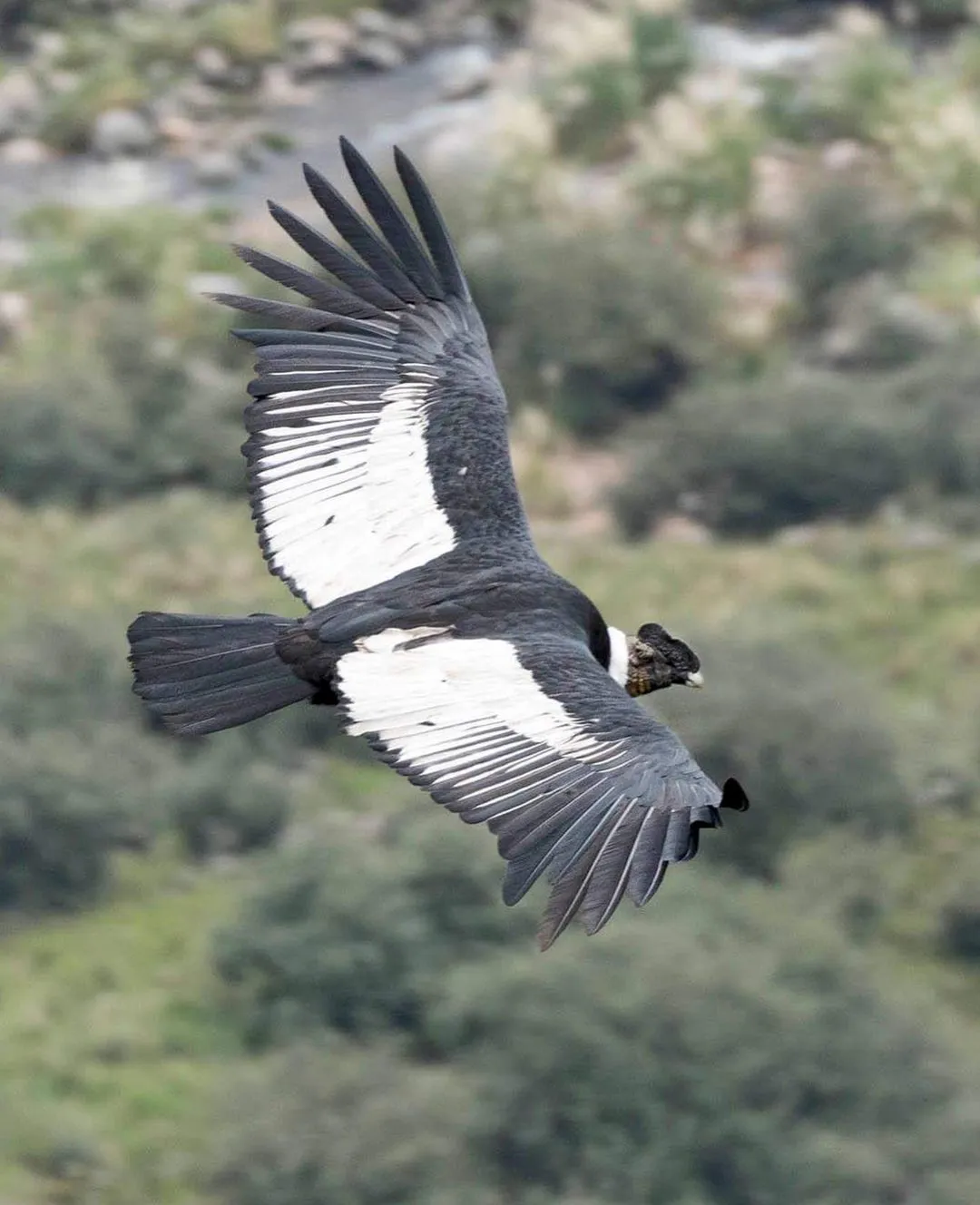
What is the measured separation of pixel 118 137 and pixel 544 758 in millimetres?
25747

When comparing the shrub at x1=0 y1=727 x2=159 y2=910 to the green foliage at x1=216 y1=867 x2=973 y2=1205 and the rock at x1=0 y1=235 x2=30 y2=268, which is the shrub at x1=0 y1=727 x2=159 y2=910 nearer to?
the green foliage at x1=216 y1=867 x2=973 y2=1205

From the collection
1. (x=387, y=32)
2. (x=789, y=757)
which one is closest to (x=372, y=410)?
(x=789, y=757)

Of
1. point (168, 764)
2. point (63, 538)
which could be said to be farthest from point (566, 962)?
point (63, 538)

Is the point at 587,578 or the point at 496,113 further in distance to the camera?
the point at 496,113

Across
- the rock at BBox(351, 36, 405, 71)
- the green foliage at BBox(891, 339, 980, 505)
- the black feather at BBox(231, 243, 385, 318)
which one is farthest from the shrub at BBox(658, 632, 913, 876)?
the rock at BBox(351, 36, 405, 71)

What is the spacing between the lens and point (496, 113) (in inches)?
1179

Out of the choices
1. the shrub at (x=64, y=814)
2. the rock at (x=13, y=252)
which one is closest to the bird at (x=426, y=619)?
the shrub at (x=64, y=814)

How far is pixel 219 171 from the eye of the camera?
30422 mm

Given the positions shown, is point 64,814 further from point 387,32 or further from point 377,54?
point 387,32

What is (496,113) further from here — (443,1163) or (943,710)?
(443,1163)

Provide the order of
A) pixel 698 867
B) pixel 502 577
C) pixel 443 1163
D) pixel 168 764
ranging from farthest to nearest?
pixel 168 764
pixel 698 867
pixel 443 1163
pixel 502 577

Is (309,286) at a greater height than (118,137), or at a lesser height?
lesser

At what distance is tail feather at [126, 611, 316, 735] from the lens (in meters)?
7.56

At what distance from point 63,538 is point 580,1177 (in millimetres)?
9286
